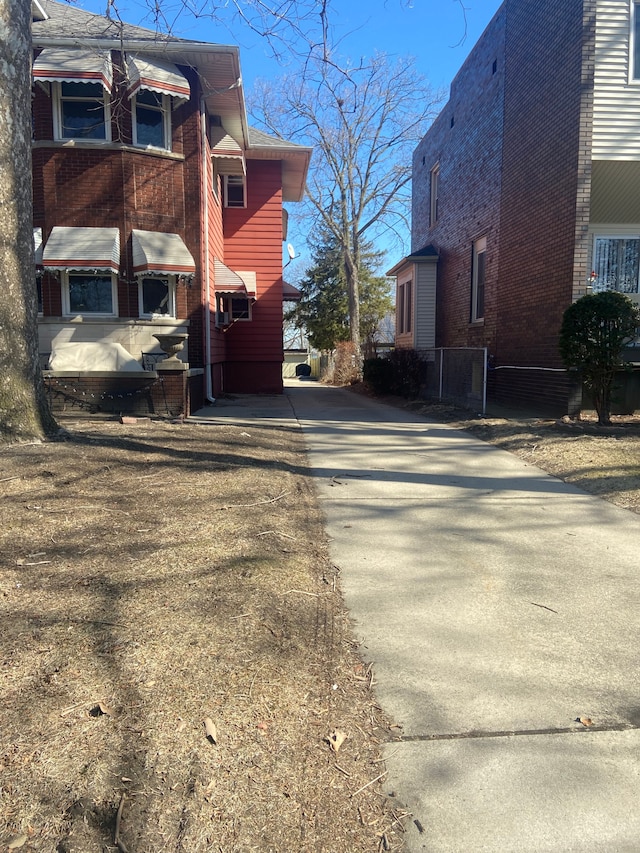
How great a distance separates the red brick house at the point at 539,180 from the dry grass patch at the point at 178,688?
28.0 ft

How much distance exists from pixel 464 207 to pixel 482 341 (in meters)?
4.27

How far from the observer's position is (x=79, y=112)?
498 inches

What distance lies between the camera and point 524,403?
13.0 m

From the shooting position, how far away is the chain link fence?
41.5 feet

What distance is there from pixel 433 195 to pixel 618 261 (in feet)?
33.3

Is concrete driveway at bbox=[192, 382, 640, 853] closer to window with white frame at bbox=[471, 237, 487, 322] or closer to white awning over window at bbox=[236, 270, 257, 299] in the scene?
window with white frame at bbox=[471, 237, 487, 322]

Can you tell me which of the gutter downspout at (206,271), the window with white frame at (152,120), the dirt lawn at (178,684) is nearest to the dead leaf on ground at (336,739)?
the dirt lawn at (178,684)

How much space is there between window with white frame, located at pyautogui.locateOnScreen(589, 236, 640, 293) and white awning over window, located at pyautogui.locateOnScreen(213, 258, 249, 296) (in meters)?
8.20

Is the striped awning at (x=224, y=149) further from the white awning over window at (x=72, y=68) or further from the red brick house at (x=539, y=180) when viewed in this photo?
the red brick house at (x=539, y=180)

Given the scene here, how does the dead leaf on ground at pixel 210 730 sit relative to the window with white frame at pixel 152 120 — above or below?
below

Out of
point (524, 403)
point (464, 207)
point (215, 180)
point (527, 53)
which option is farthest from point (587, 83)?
point (215, 180)

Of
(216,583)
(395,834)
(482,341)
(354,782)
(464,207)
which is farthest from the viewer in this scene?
(464,207)

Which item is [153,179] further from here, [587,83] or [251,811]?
[251,811]

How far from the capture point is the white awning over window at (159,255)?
12.0m
